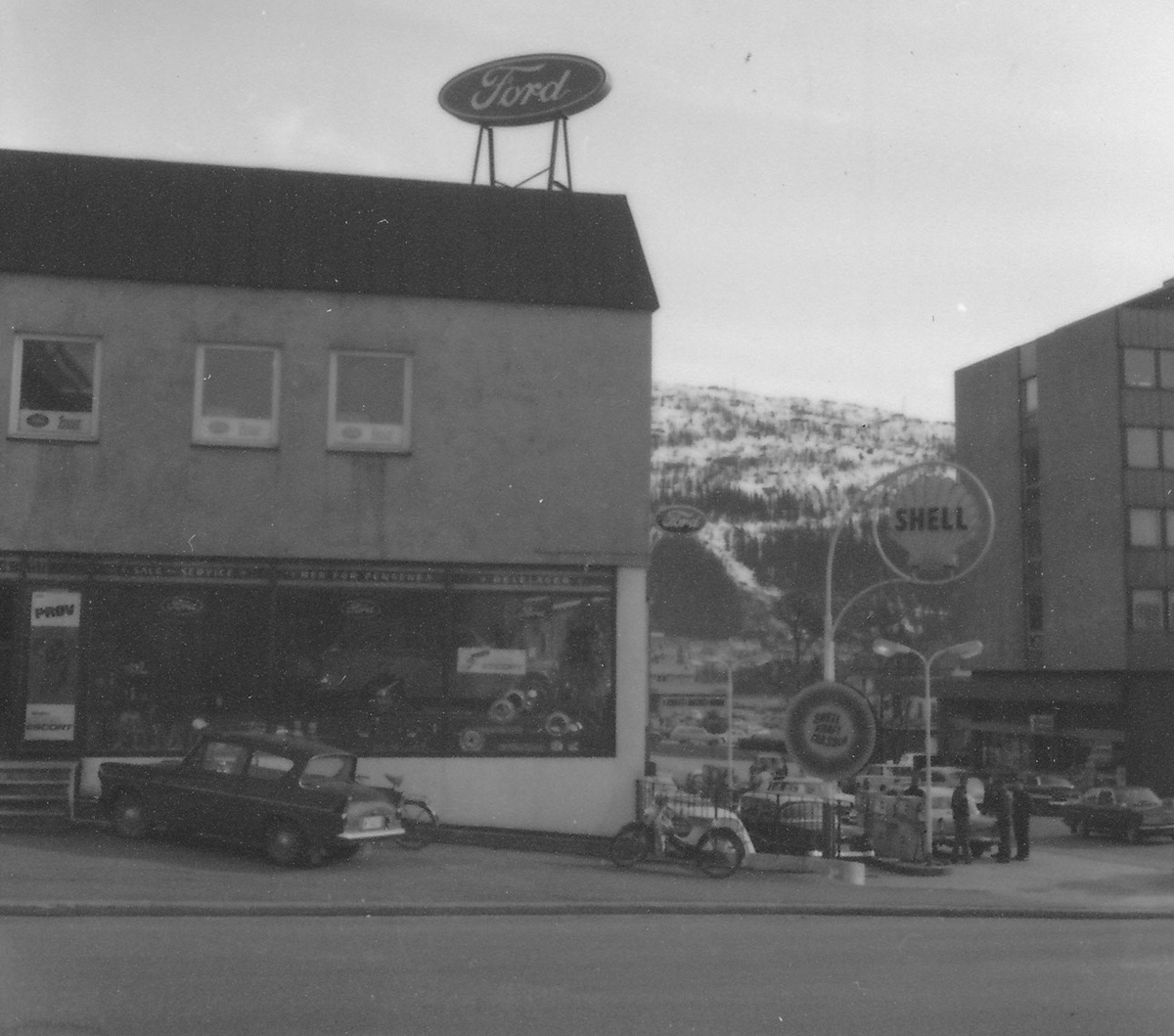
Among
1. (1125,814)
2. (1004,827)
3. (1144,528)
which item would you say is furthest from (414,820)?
(1144,528)

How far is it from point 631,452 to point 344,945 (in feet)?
31.6

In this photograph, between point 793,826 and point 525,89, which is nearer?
point 525,89

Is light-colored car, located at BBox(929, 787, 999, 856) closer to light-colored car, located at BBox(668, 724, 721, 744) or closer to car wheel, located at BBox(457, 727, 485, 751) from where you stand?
car wheel, located at BBox(457, 727, 485, 751)

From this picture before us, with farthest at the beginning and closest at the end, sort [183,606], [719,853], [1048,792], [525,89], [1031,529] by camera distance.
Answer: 1. [1031,529]
2. [1048,792]
3. [525,89]
4. [183,606]
5. [719,853]

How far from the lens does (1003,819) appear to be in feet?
89.8

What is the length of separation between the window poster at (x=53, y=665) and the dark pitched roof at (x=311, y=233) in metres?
4.22

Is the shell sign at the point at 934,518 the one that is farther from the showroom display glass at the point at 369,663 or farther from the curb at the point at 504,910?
the curb at the point at 504,910

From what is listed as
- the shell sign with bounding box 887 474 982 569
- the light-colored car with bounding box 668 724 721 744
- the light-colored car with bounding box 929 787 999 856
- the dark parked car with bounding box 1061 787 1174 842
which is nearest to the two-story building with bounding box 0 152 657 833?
the shell sign with bounding box 887 474 982 569

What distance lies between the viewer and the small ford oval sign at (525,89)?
915 inches

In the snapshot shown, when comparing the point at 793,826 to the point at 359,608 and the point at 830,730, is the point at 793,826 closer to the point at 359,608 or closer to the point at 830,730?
the point at 830,730

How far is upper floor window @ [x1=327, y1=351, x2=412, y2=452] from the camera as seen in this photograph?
62.2 feet

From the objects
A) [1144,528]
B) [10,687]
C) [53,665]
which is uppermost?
[1144,528]

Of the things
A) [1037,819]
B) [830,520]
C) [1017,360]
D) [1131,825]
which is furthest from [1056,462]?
[830,520]

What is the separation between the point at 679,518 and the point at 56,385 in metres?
8.67
